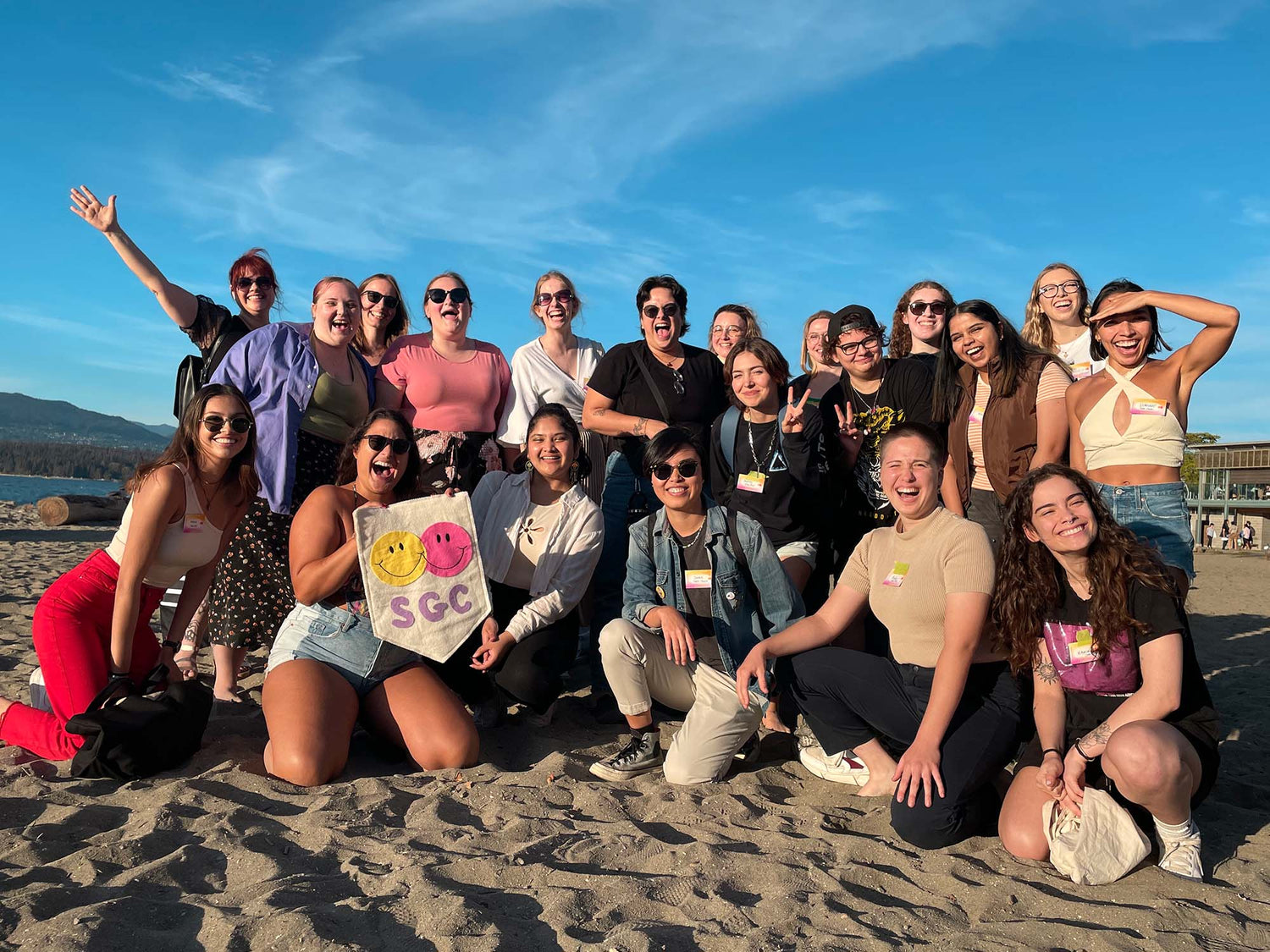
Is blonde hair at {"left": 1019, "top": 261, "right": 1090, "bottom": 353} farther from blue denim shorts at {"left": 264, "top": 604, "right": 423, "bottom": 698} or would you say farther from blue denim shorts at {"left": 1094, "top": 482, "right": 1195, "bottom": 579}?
blue denim shorts at {"left": 264, "top": 604, "right": 423, "bottom": 698}

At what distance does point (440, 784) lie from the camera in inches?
159

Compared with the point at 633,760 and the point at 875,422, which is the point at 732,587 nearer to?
the point at 633,760

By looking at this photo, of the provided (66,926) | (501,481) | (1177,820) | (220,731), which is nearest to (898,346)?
(501,481)

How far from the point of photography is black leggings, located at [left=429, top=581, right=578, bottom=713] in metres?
4.88

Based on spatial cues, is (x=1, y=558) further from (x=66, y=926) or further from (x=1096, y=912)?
(x=1096, y=912)

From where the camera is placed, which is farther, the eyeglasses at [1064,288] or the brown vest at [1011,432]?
the eyeglasses at [1064,288]

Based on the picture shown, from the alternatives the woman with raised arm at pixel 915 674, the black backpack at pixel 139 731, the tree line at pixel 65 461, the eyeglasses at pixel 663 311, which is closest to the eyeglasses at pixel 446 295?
the eyeglasses at pixel 663 311

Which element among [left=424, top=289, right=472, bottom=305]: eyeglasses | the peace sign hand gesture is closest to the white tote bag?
the peace sign hand gesture

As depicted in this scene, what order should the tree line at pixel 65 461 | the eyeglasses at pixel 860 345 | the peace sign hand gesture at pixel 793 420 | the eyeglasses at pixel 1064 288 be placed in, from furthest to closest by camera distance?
the tree line at pixel 65 461
the eyeglasses at pixel 1064 288
the eyeglasses at pixel 860 345
the peace sign hand gesture at pixel 793 420

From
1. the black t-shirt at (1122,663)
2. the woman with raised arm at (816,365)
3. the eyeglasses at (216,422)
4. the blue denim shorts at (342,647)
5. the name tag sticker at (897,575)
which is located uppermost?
the woman with raised arm at (816,365)

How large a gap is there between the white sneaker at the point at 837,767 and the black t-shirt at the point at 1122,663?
95 cm

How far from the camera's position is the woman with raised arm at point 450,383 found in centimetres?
571

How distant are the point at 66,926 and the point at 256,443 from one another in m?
3.10

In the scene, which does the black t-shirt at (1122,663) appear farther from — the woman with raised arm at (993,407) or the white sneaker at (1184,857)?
the woman with raised arm at (993,407)
